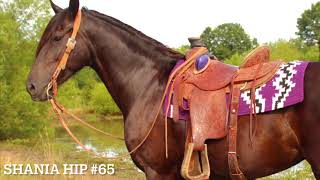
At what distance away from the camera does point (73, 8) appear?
3.90 meters

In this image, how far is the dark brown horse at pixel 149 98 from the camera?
3.20m

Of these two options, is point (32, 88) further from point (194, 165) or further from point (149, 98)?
point (194, 165)

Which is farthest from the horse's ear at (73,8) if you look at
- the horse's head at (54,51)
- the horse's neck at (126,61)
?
the horse's neck at (126,61)

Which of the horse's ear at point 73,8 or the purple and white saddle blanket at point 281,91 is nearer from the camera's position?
the purple and white saddle blanket at point 281,91

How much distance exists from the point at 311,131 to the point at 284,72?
0.57 meters

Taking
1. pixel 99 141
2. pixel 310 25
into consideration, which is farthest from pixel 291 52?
pixel 99 141

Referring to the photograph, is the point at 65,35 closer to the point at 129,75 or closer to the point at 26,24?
the point at 129,75

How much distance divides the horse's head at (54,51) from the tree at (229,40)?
60.6 m

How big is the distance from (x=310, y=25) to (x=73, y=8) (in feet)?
212

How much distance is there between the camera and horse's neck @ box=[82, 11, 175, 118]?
4.01 m

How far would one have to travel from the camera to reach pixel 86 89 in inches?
2269

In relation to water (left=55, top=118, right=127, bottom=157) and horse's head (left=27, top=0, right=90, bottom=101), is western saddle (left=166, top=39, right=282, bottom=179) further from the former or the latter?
water (left=55, top=118, right=127, bottom=157)

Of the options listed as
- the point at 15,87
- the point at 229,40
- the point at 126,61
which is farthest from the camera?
the point at 229,40

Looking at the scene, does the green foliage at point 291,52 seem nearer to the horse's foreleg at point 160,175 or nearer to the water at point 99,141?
the water at point 99,141
